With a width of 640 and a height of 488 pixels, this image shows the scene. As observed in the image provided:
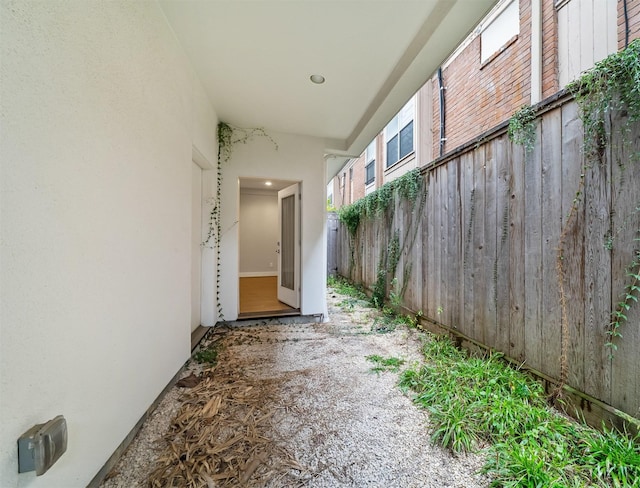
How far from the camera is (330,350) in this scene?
9.32ft

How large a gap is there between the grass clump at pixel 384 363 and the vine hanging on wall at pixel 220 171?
2.13 metres

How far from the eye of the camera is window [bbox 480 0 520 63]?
3793mm

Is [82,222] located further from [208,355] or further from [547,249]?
[547,249]

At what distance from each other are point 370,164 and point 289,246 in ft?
17.2

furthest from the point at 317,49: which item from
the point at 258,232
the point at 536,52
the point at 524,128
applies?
the point at 258,232

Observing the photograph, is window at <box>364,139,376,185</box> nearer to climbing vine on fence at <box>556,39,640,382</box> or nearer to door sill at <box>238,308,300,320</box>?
door sill at <box>238,308,300,320</box>

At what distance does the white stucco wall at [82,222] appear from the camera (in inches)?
33.9

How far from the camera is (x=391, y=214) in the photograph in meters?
4.22

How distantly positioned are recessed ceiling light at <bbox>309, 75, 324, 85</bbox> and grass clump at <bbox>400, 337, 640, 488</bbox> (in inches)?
115

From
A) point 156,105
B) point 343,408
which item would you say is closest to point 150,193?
A: point 156,105

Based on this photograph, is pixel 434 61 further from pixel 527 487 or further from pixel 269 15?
pixel 527 487

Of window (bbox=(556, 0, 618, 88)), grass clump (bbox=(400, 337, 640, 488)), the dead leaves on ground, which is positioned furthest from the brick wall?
the dead leaves on ground

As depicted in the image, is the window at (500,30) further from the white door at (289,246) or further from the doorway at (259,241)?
the doorway at (259,241)

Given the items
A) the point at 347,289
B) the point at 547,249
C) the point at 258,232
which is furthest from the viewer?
the point at 258,232
